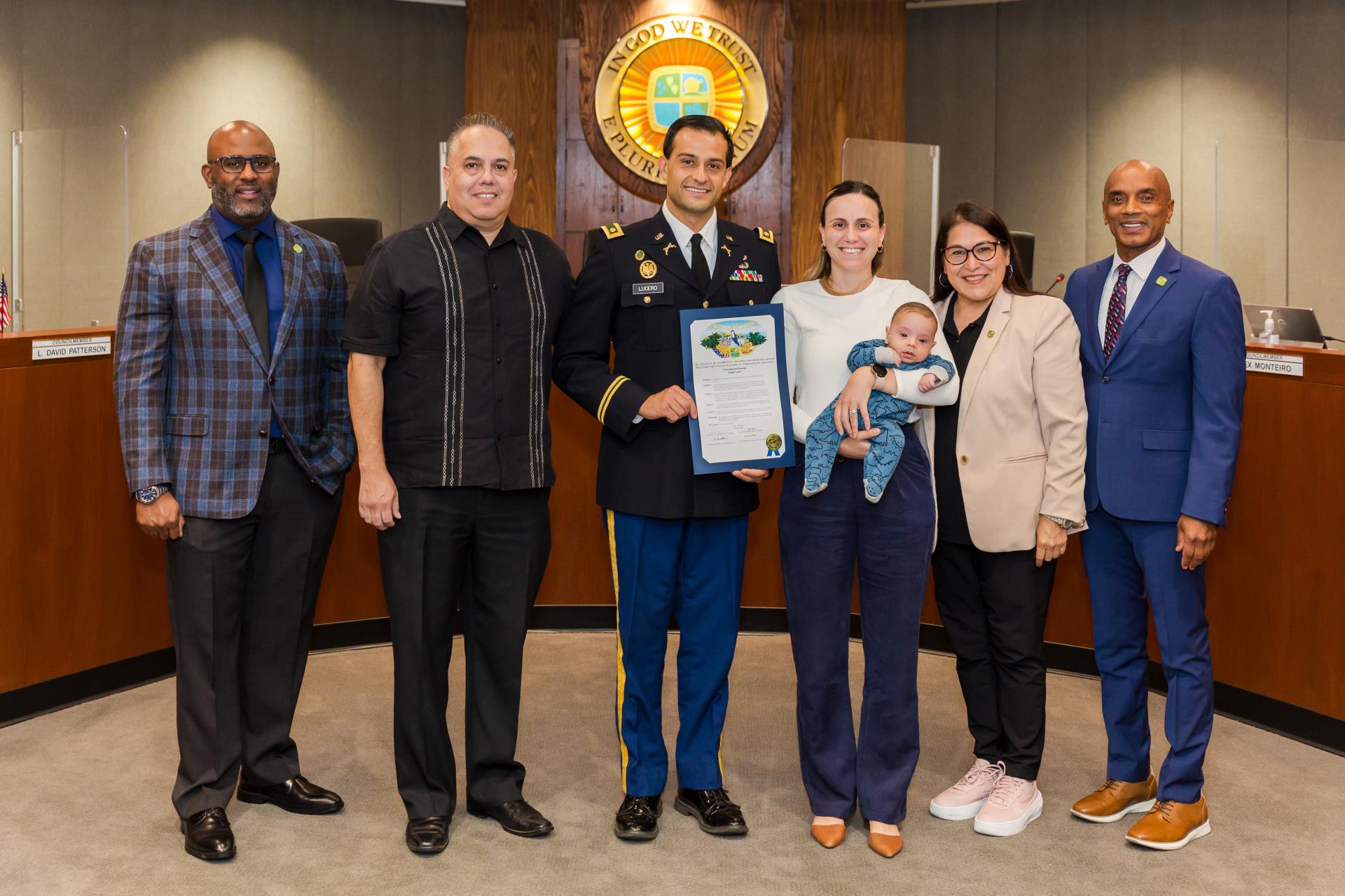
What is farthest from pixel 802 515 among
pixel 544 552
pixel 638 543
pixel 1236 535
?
pixel 1236 535

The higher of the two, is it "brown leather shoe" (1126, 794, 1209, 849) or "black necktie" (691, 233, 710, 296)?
"black necktie" (691, 233, 710, 296)

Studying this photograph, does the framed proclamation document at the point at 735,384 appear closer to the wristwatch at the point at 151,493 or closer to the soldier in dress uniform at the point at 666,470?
the soldier in dress uniform at the point at 666,470

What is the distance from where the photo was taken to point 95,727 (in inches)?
150

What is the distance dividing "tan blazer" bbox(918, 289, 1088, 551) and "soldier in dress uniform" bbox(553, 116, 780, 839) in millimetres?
594

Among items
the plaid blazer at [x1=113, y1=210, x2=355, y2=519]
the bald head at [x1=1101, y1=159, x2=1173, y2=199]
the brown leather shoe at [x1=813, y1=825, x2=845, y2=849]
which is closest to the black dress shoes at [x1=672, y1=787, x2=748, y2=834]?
the brown leather shoe at [x1=813, y1=825, x2=845, y2=849]

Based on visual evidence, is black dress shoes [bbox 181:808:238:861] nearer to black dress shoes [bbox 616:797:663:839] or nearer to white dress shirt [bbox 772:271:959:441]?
black dress shoes [bbox 616:797:663:839]

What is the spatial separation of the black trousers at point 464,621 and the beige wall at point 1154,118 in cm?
497

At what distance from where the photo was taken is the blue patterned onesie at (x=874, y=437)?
279cm

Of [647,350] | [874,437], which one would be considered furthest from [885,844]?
[647,350]

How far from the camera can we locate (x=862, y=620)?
9.67ft

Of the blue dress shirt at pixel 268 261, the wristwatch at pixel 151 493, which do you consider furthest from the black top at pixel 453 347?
the wristwatch at pixel 151 493

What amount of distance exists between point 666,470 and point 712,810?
92cm

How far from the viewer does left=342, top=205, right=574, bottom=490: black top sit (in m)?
2.83

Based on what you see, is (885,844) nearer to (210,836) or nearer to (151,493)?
(210,836)
